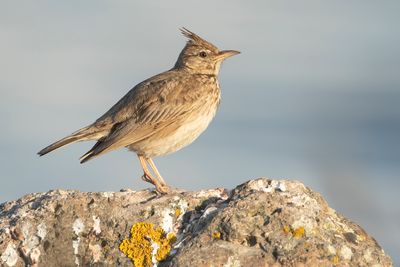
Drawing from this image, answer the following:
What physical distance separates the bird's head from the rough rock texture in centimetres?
469

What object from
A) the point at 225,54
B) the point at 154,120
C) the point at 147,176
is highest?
the point at 225,54

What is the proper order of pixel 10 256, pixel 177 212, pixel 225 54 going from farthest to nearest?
pixel 225 54 < pixel 177 212 < pixel 10 256

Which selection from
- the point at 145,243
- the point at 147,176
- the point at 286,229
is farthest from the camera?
the point at 147,176

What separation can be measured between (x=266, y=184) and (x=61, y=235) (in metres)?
1.61

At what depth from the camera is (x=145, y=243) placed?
217 inches

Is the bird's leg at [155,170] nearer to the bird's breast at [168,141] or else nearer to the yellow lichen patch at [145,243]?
the bird's breast at [168,141]

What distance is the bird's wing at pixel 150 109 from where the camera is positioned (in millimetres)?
9117

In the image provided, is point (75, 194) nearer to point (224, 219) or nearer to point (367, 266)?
point (224, 219)

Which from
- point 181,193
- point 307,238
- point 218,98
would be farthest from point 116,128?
point 307,238

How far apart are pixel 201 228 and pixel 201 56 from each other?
Answer: 5.54m

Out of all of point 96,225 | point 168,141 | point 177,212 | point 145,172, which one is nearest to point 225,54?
point 168,141

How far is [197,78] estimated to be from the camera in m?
10.2

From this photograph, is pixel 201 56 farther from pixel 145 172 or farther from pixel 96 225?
pixel 96 225

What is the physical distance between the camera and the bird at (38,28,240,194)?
8.96 m
